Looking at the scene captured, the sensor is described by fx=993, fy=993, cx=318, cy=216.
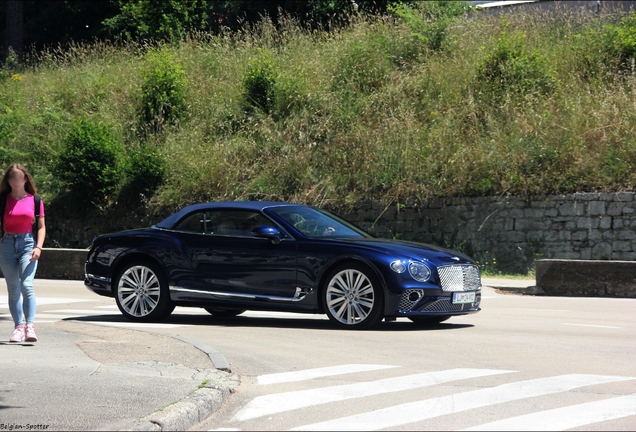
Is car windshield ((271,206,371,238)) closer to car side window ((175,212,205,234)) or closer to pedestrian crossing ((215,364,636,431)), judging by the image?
car side window ((175,212,205,234))

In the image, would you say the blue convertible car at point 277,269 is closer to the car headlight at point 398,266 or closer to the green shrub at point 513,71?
the car headlight at point 398,266

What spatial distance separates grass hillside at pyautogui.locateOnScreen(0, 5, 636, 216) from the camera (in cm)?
2491

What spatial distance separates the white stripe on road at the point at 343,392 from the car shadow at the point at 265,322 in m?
3.42

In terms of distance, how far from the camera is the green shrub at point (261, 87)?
30391 millimetres

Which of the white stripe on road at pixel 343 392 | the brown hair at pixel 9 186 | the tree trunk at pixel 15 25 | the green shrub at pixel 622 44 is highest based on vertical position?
the tree trunk at pixel 15 25

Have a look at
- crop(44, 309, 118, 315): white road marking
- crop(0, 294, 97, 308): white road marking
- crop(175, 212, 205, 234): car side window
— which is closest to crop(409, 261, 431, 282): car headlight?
crop(175, 212, 205, 234): car side window

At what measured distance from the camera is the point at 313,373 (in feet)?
29.1

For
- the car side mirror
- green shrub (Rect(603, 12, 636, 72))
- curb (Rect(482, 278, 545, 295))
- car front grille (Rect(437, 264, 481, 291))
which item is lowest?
curb (Rect(482, 278, 545, 295))

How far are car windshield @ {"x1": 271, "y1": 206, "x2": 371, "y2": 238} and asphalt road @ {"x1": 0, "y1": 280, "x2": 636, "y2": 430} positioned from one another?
1191 mm

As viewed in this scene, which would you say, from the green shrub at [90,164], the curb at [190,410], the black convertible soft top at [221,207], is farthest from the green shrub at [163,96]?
the curb at [190,410]

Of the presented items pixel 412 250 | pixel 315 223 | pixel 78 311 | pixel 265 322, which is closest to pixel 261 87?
pixel 78 311

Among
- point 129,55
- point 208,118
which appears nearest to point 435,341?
point 208,118

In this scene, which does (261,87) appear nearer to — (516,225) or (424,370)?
(516,225)

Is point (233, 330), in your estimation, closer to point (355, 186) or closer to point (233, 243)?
point (233, 243)
